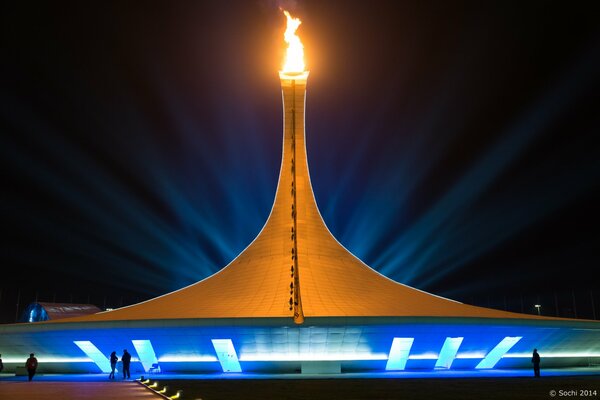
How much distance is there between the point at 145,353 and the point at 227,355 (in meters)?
2.28

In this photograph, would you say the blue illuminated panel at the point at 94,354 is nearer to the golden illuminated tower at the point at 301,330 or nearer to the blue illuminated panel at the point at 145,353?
the golden illuminated tower at the point at 301,330

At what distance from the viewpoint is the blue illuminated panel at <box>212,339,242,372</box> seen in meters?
14.6

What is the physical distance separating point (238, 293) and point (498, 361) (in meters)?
7.83

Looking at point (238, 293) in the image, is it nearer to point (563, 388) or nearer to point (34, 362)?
point (34, 362)

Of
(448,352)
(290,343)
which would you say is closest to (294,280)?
(290,343)

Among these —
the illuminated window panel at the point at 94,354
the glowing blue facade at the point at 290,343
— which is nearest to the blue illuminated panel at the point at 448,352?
the glowing blue facade at the point at 290,343

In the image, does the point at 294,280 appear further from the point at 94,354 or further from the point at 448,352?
the point at 94,354

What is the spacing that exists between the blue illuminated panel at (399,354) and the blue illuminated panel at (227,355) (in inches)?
158

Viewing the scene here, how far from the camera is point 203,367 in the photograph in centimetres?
1533

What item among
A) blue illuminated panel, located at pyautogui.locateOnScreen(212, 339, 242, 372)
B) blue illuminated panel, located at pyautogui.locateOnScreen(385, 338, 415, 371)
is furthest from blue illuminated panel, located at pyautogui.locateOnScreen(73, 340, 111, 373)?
blue illuminated panel, located at pyautogui.locateOnScreen(385, 338, 415, 371)

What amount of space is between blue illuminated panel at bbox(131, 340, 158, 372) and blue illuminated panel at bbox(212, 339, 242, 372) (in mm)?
1812

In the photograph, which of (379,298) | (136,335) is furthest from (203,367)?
(379,298)

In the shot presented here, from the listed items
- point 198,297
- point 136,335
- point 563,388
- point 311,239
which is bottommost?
point 563,388

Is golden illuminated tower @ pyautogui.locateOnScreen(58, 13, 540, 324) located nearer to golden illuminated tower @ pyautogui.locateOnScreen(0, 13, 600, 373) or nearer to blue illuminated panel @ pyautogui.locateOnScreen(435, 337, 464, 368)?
golden illuminated tower @ pyautogui.locateOnScreen(0, 13, 600, 373)
